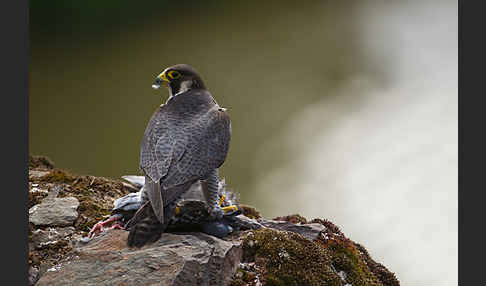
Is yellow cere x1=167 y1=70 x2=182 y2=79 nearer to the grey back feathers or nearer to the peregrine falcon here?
the peregrine falcon

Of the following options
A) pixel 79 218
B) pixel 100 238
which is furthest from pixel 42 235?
pixel 100 238

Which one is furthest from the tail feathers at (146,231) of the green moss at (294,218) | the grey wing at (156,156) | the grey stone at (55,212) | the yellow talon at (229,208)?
the green moss at (294,218)

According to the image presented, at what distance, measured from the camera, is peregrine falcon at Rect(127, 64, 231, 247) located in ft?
11.5

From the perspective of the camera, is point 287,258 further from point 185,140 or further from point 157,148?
point 157,148

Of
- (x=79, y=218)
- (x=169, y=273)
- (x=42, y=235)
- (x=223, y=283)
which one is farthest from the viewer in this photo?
(x=79, y=218)

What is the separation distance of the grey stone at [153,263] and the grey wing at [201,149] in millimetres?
464

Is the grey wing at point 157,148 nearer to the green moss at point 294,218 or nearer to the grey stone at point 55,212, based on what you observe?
the grey stone at point 55,212

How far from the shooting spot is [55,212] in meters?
4.31

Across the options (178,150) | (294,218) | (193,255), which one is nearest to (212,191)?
(178,150)

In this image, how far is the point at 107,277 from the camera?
3189 millimetres

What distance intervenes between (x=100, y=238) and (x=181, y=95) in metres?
1.36

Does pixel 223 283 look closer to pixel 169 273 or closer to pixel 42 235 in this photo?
pixel 169 273

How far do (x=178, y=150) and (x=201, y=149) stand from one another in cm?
18

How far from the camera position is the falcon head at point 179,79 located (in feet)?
13.7
